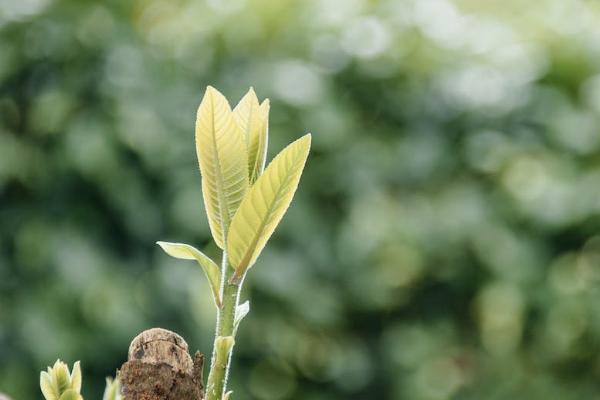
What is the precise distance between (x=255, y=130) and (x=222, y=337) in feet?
0.48

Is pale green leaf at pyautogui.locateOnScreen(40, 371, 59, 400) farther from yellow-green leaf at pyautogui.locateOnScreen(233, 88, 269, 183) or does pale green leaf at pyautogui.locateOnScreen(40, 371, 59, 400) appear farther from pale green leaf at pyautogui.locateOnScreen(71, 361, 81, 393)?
yellow-green leaf at pyautogui.locateOnScreen(233, 88, 269, 183)

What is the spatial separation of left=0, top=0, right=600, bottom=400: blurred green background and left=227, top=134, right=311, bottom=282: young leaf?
1713 mm

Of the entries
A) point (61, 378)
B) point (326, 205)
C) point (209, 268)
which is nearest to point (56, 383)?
point (61, 378)

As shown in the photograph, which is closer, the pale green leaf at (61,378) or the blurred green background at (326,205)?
the pale green leaf at (61,378)

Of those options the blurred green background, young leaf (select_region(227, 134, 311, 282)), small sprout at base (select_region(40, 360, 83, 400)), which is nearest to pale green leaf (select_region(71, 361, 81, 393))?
small sprout at base (select_region(40, 360, 83, 400))

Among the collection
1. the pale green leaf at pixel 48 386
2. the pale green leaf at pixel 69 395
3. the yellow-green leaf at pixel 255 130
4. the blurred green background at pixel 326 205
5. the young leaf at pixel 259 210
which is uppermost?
the blurred green background at pixel 326 205

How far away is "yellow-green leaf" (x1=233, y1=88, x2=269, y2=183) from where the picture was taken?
61 cm

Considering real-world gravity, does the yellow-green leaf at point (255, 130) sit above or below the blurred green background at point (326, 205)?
below

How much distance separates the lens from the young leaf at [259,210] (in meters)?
0.56

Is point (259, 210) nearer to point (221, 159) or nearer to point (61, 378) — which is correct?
point (221, 159)

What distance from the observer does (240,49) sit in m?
2.58

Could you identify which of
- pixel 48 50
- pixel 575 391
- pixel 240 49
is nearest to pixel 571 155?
pixel 575 391

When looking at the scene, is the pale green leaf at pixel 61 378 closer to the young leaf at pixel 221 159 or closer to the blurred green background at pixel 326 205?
the young leaf at pixel 221 159

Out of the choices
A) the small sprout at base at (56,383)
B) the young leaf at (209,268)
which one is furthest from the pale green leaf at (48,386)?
the young leaf at (209,268)
